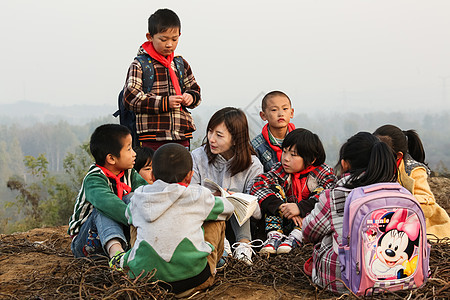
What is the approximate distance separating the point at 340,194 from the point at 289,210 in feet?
4.07

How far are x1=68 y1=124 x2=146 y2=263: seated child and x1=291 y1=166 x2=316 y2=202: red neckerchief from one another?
1561 millimetres

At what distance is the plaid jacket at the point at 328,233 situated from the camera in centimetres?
340

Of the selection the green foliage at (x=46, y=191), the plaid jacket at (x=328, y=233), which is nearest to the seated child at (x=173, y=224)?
the plaid jacket at (x=328, y=233)

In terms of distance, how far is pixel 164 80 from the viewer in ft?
17.8

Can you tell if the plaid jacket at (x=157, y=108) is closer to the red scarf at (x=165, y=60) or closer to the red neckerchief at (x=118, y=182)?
the red scarf at (x=165, y=60)

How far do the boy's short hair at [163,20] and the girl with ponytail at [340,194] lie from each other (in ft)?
8.04

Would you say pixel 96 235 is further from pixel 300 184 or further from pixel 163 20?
pixel 163 20

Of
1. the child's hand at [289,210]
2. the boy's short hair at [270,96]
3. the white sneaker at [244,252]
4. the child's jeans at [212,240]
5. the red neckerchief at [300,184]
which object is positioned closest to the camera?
the child's jeans at [212,240]

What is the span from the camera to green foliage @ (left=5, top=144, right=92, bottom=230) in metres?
8.98

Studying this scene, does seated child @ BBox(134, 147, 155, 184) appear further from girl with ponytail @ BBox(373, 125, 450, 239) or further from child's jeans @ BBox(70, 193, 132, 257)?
girl with ponytail @ BBox(373, 125, 450, 239)

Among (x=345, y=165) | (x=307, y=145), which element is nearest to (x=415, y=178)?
(x=307, y=145)

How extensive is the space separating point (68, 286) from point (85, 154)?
20.3 feet

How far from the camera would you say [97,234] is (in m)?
4.11

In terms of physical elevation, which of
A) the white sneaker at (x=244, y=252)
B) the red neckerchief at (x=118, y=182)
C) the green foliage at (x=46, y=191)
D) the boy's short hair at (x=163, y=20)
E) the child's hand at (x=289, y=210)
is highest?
the boy's short hair at (x=163, y=20)
